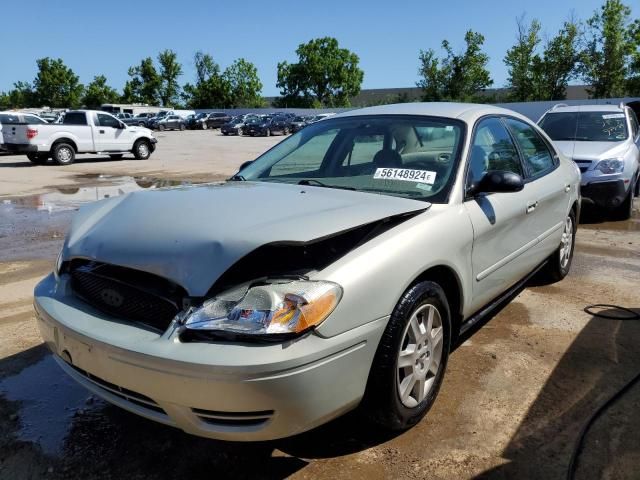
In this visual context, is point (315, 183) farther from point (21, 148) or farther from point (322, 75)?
point (322, 75)

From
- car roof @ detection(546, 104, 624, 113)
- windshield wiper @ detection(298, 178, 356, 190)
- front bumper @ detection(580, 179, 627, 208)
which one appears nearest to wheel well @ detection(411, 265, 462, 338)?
windshield wiper @ detection(298, 178, 356, 190)

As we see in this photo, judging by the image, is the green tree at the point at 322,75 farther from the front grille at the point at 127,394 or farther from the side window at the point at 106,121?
the front grille at the point at 127,394

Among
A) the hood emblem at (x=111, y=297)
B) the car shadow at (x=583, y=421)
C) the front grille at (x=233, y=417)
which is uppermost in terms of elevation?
the hood emblem at (x=111, y=297)

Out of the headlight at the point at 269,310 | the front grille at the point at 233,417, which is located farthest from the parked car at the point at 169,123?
the front grille at the point at 233,417

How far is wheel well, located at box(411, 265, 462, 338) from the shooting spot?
112 inches

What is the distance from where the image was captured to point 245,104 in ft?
296

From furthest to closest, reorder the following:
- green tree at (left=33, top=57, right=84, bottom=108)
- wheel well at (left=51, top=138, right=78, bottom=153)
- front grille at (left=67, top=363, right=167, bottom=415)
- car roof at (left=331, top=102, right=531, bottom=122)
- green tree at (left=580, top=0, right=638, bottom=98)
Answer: green tree at (left=33, top=57, right=84, bottom=108) → green tree at (left=580, top=0, right=638, bottom=98) → wheel well at (left=51, top=138, right=78, bottom=153) → car roof at (left=331, top=102, right=531, bottom=122) → front grille at (left=67, top=363, right=167, bottom=415)

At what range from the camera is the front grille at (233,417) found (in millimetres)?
2102

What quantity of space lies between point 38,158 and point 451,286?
18882mm

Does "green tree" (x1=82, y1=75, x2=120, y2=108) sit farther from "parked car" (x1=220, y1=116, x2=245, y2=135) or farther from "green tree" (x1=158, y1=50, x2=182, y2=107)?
"parked car" (x1=220, y1=116, x2=245, y2=135)

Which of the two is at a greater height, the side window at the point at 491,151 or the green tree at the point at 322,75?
the green tree at the point at 322,75

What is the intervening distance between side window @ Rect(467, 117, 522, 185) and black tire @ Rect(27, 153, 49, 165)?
1768 centimetres

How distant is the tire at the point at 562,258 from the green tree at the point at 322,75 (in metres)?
89.7

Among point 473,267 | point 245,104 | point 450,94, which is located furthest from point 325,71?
point 473,267
